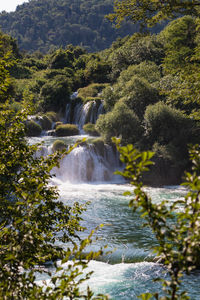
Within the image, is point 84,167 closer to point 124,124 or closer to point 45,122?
point 124,124

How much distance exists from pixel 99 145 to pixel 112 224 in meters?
18.9

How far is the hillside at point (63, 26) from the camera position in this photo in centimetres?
18125

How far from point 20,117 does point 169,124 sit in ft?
62.3

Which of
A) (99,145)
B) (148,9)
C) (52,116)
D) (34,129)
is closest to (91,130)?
(99,145)

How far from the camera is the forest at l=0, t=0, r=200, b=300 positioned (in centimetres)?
176

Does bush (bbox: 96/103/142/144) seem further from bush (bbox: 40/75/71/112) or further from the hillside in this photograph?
the hillside

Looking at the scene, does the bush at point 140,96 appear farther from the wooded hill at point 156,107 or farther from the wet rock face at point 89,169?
the wet rock face at point 89,169

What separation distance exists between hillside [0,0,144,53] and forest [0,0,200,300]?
13015 centimetres

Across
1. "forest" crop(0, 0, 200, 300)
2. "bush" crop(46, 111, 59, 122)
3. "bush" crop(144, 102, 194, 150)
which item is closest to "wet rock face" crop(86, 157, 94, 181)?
"forest" crop(0, 0, 200, 300)

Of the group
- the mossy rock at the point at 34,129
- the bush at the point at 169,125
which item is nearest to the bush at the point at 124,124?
the bush at the point at 169,125

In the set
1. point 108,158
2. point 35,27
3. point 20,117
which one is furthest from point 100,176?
point 35,27

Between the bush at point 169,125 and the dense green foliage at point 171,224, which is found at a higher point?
the bush at point 169,125

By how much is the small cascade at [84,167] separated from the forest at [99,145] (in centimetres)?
68

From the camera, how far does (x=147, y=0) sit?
7.53 metres
